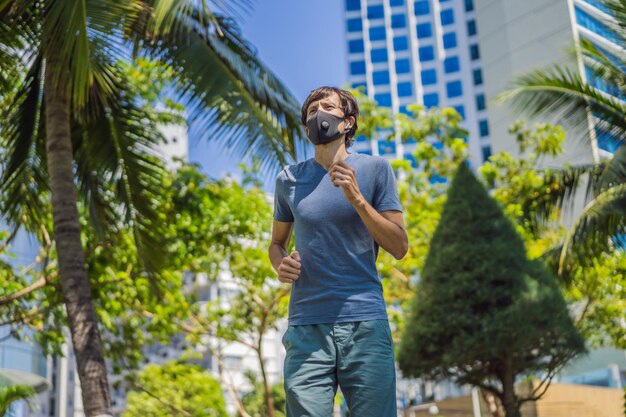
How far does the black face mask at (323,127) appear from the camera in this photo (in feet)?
9.21

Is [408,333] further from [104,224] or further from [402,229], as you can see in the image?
[402,229]

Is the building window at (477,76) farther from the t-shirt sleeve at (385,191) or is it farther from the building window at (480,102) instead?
the t-shirt sleeve at (385,191)

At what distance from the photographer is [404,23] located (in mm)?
83188

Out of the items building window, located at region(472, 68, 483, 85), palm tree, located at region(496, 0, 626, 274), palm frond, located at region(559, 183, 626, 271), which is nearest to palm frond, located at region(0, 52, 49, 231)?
palm tree, located at region(496, 0, 626, 274)

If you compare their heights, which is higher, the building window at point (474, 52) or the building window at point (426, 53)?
the building window at point (426, 53)

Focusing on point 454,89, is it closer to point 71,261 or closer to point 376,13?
point 376,13

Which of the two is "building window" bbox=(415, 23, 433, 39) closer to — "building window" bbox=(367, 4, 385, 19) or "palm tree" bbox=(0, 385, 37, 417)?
"building window" bbox=(367, 4, 385, 19)

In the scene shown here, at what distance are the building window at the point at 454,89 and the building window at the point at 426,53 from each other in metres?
5.31

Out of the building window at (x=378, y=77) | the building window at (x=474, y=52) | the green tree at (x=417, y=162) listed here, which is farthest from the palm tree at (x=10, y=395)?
the building window at (x=378, y=77)

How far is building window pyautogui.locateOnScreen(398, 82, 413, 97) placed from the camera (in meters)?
80.9

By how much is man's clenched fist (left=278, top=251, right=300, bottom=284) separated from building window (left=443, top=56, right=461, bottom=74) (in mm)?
75561

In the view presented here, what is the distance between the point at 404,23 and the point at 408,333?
73676 mm

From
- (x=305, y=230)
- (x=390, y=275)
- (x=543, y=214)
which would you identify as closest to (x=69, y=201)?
(x=305, y=230)

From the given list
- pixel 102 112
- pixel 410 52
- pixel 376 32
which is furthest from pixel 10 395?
pixel 376 32
